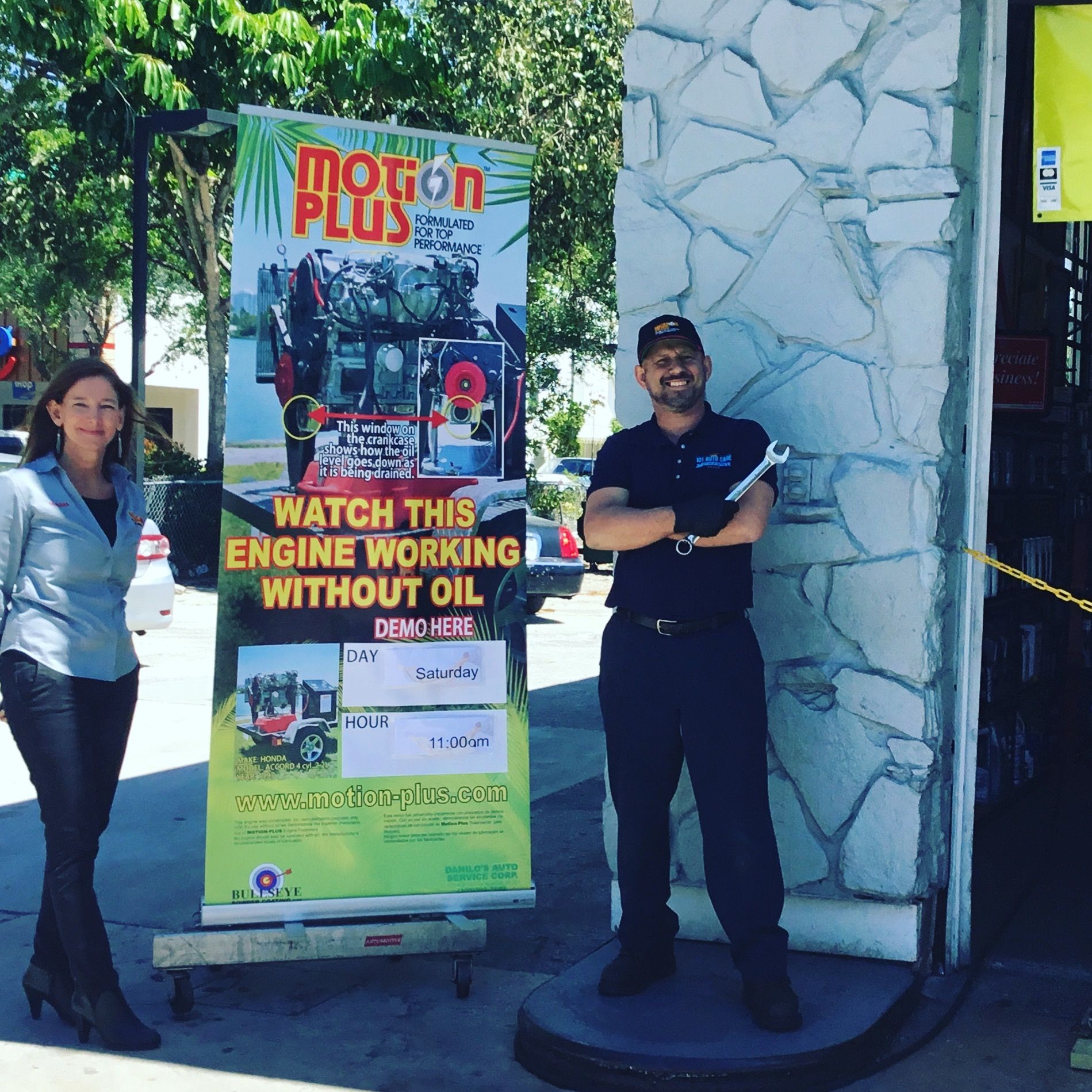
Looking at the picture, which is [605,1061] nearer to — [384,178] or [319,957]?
[319,957]

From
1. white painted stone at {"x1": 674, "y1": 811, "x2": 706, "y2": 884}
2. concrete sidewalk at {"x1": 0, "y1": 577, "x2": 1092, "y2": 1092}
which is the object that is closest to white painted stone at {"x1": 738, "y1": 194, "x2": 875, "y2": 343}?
white painted stone at {"x1": 674, "y1": 811, "x2": 706, "y2": 884}

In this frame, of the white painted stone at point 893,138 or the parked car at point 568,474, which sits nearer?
the white painted stone at point 893,138

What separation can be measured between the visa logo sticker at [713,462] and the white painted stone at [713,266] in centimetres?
83

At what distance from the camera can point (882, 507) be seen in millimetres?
4508

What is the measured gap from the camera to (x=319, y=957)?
4.34 m

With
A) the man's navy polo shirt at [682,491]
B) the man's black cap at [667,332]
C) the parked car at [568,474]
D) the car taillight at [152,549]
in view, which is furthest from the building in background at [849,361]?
the parked car at [568,474]

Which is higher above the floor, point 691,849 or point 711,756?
point 711,756

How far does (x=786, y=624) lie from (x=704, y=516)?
0.88 metres

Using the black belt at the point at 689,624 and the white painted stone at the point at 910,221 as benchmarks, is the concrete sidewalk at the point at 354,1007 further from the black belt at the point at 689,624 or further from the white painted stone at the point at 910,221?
the white painted stone at the point at 910,221

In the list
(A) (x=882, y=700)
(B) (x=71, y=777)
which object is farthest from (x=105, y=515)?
(A) (x=882, y=700)

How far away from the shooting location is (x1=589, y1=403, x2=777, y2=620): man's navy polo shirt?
4.16 m

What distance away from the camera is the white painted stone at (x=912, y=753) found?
14.6 feet

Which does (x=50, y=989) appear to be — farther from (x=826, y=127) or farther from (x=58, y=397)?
(x=826, y=127)

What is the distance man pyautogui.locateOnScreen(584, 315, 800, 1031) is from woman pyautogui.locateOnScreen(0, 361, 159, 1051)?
4.88 feet
